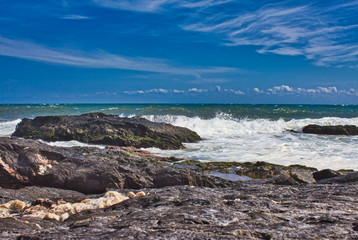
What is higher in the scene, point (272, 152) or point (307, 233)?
point (307, 233)

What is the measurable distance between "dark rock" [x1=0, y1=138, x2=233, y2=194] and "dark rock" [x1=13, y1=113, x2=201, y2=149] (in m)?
9.27

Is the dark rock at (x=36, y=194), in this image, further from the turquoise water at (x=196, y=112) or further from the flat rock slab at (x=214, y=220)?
the turquoise water at (x=196, y=112)

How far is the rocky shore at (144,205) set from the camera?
8.95 ft

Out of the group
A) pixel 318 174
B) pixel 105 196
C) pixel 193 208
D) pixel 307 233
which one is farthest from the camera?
pixel 318 174

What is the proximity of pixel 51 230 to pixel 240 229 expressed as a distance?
1.75 m

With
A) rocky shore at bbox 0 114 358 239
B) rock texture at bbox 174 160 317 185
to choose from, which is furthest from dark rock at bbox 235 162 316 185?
rocky shore at bbox 0 114 358 239

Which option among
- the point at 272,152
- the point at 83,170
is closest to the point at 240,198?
the point at 83,170

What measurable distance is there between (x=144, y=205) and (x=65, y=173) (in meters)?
2.47

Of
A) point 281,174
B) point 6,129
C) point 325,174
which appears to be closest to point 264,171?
point 281,174

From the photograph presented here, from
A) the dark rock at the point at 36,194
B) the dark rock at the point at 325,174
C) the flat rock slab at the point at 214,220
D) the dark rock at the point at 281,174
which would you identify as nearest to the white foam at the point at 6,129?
the dark rock at the point at 36,194

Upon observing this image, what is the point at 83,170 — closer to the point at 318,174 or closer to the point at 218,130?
the point at 318,174

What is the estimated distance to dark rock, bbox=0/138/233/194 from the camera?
219 inches

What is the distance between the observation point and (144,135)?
1647cm

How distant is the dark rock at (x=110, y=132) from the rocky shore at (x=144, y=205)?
922 centimetres
